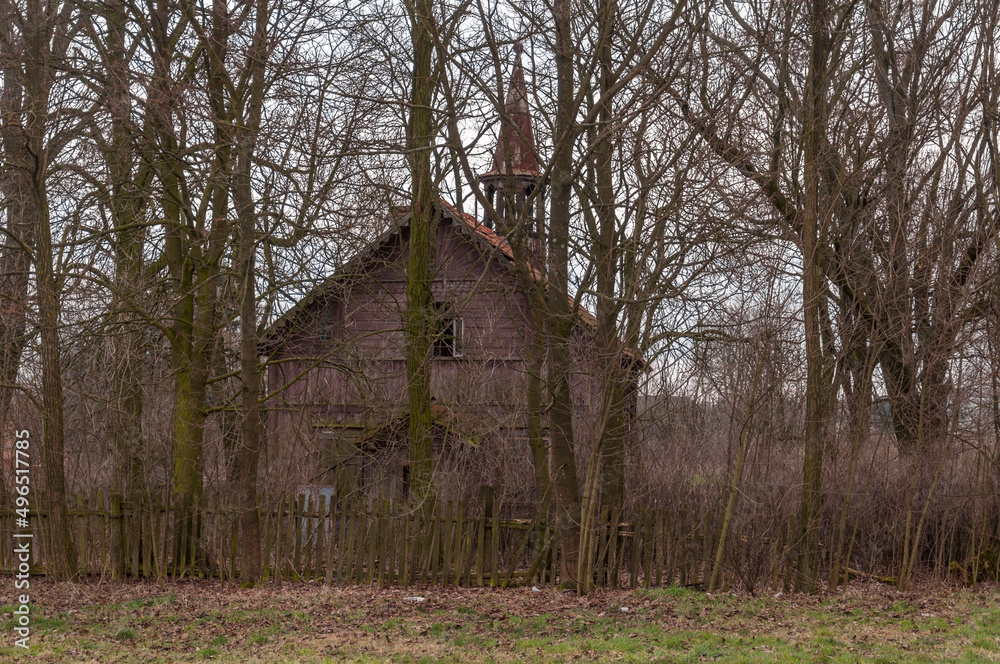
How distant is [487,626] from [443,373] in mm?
10147

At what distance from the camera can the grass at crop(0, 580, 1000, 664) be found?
7465 millimetres

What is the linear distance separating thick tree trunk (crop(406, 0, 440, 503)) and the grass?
235cm

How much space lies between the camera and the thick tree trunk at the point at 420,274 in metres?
12.5

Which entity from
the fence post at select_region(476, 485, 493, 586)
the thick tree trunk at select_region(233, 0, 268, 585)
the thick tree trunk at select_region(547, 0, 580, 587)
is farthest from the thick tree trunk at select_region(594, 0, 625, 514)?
the thick tree trunk at select_region(233, 0, 268, 585)

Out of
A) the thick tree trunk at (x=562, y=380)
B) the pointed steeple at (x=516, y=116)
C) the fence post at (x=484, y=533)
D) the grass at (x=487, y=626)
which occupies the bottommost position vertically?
the grass at (x=487, y=626)

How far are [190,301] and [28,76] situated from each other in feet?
12.6

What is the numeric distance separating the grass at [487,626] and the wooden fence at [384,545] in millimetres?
409

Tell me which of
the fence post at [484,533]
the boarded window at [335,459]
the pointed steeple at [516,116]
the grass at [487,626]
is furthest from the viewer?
the boarded window at [335,459]

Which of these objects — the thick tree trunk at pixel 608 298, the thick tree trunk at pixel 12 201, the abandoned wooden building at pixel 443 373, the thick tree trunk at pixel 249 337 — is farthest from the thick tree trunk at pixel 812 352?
the thick tree trunk at pixel 12 201

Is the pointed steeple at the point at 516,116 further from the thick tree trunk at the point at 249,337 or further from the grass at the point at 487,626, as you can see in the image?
the grass at the point at 487,626

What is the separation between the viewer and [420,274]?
13.2 meters

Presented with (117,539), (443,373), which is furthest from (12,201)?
(443,373)

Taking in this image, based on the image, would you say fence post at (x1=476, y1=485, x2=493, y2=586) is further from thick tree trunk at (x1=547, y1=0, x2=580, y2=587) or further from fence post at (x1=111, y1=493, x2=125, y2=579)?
fence post at (x1=111, y1=493, x2=125, y2=579)

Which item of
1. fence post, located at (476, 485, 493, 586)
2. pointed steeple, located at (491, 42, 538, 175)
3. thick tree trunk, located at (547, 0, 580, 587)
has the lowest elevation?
fence post, located at (476, 485, 493, 586)
